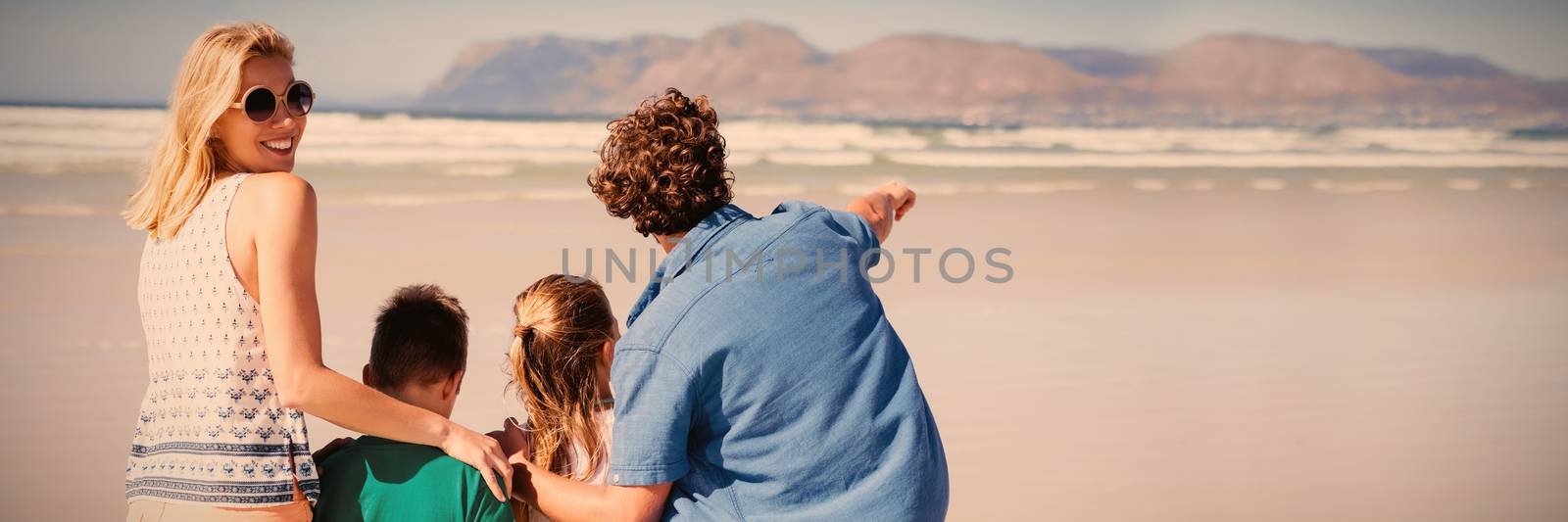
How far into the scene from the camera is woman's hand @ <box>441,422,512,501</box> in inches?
81.0

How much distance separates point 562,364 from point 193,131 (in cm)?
76

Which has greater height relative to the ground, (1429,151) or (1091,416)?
(1429,151)

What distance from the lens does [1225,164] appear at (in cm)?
1291

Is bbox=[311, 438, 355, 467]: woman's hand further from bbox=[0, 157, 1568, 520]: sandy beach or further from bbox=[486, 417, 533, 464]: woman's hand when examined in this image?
bbox=[0, 157, 1568, 520]: sandy beach

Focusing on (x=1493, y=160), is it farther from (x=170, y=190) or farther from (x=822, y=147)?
(x=170, y=190)

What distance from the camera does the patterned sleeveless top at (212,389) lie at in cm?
188

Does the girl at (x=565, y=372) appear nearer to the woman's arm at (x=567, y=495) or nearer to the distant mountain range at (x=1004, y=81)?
the woman's arm at (x=567, y=495)

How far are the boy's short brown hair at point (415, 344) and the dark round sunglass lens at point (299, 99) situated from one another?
1.28 ft

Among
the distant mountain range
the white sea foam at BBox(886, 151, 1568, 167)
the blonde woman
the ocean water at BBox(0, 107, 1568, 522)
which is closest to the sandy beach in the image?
the ocean water at BBox(0, 107, 1568, 522)

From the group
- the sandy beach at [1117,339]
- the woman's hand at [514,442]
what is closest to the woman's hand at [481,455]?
the woman's hand at [514,442]

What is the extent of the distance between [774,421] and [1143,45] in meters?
27.8

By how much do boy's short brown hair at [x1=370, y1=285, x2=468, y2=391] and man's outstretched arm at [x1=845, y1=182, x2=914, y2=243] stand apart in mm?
872

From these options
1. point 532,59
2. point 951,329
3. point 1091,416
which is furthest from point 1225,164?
point 532,59

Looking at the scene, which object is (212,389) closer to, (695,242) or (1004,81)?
(695,242)
